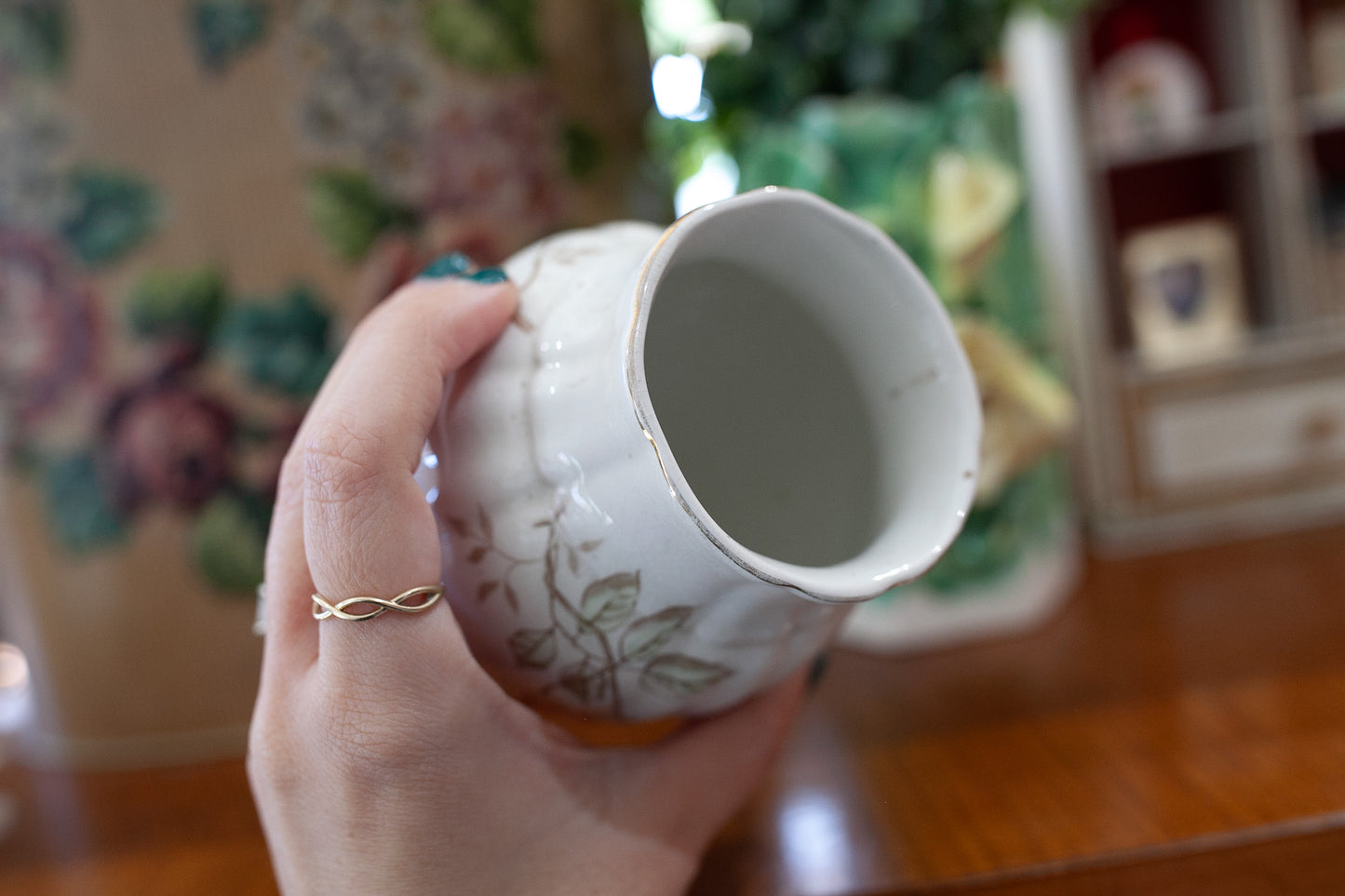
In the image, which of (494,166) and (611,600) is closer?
(611,600)

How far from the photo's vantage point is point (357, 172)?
490 mm

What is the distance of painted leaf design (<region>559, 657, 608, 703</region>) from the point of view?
312mm

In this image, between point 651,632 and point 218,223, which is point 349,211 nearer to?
point 218,223

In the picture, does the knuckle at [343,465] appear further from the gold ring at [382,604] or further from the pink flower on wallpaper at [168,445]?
the pink flower on wallpaper at [168,445]

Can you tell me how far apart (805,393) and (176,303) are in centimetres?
32

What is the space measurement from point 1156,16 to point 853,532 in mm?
1004

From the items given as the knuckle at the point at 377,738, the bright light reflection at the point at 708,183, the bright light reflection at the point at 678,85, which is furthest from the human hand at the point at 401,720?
the bright light reflection at the point at 708,183

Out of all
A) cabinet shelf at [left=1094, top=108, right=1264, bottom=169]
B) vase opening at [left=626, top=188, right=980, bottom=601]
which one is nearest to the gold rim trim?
vase opening at [left=626, top=188, right=980, bottom=601]

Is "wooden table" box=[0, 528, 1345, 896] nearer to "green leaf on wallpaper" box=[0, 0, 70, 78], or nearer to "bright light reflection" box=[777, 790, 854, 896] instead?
"bright light reflection" box=[777, 790, 854, 896]

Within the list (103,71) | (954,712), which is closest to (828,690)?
(954,712)

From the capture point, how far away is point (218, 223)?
1.60 feet

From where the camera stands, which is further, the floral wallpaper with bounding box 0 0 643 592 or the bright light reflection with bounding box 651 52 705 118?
the bright light reflection with bounding box 651 52 705 118

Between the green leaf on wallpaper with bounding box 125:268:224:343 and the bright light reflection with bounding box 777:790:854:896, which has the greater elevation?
the green leaf on wallpaper with bounding box 125:268:224:343

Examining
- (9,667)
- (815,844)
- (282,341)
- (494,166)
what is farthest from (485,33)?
(9,667)
